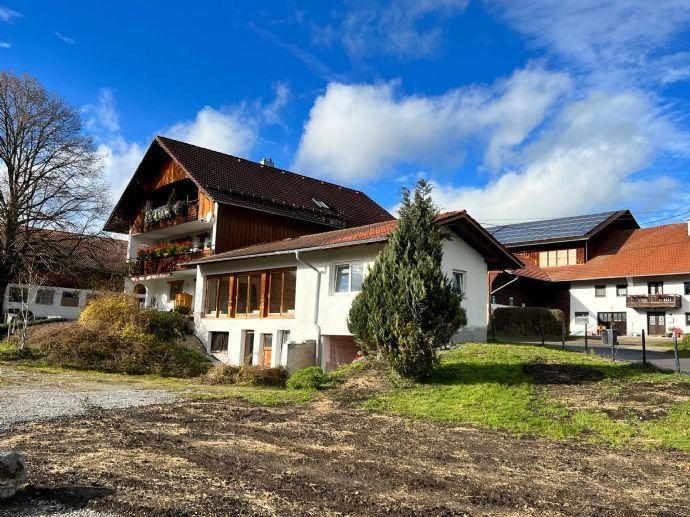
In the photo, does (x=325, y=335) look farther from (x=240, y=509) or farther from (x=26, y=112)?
(x=26, y=112)

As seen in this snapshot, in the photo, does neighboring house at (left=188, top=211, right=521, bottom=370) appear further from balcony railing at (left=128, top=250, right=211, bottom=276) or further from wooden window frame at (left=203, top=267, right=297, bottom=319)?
balcony railing at (left=128, top=250, right=211, bottom=276)

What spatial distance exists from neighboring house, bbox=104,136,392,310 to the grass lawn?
54.2 feet

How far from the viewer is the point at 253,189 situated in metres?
31.0

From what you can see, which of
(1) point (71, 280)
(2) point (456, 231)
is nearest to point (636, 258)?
(2) point (456, 231)

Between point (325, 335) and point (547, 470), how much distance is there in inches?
532

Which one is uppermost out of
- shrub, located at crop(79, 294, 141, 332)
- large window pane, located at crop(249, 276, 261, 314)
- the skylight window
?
the skylight window

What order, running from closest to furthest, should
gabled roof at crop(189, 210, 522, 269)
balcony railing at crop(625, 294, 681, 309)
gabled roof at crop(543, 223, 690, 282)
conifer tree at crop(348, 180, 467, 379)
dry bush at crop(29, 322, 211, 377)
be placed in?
1. conifer tree at crop(348, 180, 467, 379)
2. gabled roof at crop(189, 210, 522, 269)
3. dry bush at crop(29, 322, 211, 377)
4. balcony railing at crop(625, 294, 681, 309)
5. gabled roof at crop(543, 223, 690, 282)

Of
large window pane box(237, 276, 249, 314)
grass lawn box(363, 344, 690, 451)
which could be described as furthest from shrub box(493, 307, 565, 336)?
grass lawn box(363, 344, 690, 451)

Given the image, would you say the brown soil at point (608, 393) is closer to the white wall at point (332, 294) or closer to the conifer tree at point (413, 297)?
the conifer tree at point (413, 297)

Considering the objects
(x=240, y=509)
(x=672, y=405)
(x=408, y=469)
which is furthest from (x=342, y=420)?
(x=672, y=405)

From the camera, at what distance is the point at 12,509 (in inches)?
186

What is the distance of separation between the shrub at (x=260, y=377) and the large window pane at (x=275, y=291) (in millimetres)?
4534

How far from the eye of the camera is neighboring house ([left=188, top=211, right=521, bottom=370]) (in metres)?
19.2

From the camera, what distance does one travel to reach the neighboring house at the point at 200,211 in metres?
29.1
